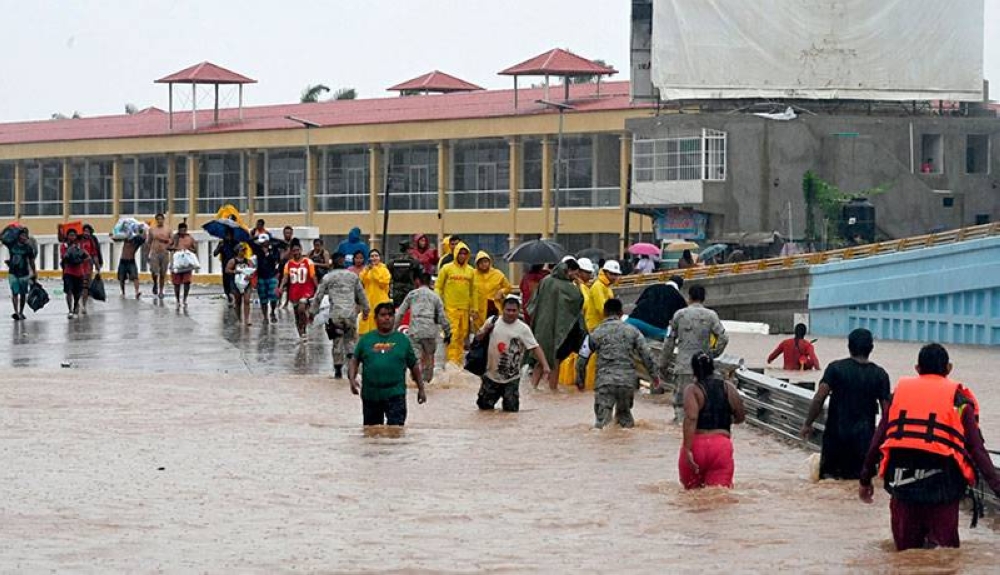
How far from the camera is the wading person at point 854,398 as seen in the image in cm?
1308

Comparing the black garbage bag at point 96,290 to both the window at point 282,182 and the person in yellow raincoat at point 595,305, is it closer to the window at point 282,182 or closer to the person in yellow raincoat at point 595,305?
the person in yellow raincoat at point 595,305

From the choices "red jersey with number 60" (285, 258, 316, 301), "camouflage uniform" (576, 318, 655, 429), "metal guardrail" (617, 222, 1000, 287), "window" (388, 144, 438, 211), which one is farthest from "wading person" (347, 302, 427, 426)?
"window" (388, 144, 438, 211)

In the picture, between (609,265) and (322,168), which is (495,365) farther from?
(322,168)

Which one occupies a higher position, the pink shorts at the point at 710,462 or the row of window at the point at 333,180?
the row of window at the point at 333,180

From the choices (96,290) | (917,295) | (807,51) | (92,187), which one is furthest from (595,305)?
(92,187)

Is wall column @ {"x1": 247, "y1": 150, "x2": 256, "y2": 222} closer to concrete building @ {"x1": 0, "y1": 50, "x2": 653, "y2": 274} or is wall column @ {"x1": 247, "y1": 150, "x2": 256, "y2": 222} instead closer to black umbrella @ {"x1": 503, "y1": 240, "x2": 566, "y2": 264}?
concrete building @ {"x1": 0, "y1": 50, "x2": 653, "y2": 274}

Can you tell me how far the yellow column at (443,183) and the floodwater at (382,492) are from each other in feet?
156

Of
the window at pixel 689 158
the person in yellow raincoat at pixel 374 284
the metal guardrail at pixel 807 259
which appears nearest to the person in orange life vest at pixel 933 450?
the person in yellow raincoat at pixel 374 284

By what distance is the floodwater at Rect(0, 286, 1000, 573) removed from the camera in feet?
37.1

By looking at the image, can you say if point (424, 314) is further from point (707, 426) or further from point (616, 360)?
point (707, 426)

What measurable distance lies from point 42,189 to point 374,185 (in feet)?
60.8

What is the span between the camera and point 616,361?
1769 cm

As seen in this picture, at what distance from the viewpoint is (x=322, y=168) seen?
7631 centimetres

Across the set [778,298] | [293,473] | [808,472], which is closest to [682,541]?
[808,472]
